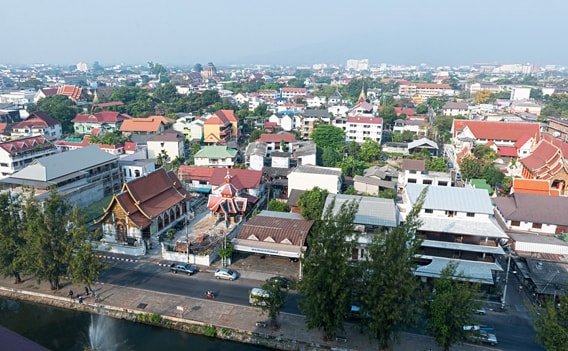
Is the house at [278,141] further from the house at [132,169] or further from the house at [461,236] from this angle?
the house at [461,236]

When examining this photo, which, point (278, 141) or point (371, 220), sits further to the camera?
point (278, 141)

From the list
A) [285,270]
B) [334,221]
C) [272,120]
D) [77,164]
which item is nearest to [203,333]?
[285,270]

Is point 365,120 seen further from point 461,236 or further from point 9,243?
point 9,243

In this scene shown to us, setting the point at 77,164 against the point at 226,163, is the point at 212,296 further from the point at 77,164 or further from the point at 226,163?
the point at 226,163

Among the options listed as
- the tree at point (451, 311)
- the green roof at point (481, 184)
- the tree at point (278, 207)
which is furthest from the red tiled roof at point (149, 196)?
the green roof at point (481, 184)

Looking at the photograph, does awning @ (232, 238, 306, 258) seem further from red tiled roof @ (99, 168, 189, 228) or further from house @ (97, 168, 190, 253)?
red tiled roof @ (99, 168, 189, 228)

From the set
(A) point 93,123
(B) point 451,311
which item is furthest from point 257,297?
(A) point 93,123
